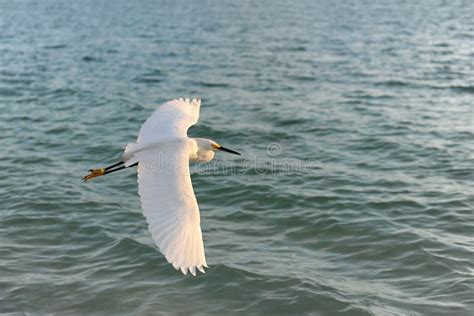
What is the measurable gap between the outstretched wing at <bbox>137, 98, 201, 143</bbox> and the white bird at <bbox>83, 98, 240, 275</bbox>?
12 millimetres

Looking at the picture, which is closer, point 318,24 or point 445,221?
point 445,221

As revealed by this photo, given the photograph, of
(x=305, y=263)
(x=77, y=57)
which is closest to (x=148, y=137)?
(x=305, y=263)

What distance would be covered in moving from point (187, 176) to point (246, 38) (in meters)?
19.3

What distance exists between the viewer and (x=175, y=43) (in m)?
23.9

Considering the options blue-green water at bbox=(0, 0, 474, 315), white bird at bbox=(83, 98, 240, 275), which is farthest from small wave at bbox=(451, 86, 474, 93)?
white bird at bbox=(83, 98, 240, 275)

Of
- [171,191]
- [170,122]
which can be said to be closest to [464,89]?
[170,122]

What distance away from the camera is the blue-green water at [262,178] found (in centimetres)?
753

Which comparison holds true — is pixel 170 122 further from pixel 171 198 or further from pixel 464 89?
pixel 464 89

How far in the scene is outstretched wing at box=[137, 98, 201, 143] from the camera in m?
7.71

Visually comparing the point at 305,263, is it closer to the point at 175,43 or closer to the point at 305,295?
the point at 305,295

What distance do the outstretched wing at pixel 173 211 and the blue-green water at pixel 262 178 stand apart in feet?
5.20

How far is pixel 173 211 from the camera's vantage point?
588cm

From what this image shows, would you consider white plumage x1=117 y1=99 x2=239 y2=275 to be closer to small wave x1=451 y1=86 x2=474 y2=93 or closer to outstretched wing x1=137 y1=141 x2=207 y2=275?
outstretched wing x1=137 y1=141 x2=207 y2=275

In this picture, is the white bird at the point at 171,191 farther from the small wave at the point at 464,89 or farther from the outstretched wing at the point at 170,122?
the small wave at the point at 464,89
